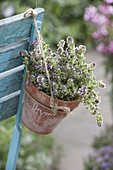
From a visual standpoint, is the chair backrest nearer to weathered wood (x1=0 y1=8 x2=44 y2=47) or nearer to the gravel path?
weathered wood (x1=0 y1=8 x2=44 y2=47)

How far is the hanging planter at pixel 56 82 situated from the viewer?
5.78 feet

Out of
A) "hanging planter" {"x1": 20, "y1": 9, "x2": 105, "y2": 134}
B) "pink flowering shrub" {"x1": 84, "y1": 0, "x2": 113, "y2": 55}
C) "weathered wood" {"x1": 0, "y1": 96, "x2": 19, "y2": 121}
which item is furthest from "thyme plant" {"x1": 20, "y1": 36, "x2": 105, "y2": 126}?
"pink flowering shrub" {"x1": 84, "y1": 0, "x2": 113, "y2": 55}

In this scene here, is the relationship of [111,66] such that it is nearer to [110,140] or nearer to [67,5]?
[110,140]

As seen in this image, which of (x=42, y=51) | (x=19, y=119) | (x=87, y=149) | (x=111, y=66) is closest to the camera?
(x=42, y=51)

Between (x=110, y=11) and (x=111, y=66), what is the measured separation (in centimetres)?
47

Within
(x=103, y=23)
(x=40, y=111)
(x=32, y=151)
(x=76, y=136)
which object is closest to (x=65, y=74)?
(x=40, y=111)

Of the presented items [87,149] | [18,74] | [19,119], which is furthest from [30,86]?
[87,149]

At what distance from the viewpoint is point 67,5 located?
6.66 metres

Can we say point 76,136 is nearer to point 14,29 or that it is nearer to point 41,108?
point 41,108

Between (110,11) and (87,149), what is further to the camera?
(87,149)

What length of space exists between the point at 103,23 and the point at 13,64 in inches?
86.3

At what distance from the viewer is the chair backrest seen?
5.57 feet

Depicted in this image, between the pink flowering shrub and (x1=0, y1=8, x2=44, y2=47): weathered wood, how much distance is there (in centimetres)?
213

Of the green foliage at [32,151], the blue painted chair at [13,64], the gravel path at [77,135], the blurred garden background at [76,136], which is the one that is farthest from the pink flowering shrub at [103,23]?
the blue painted chair at [13,64]
